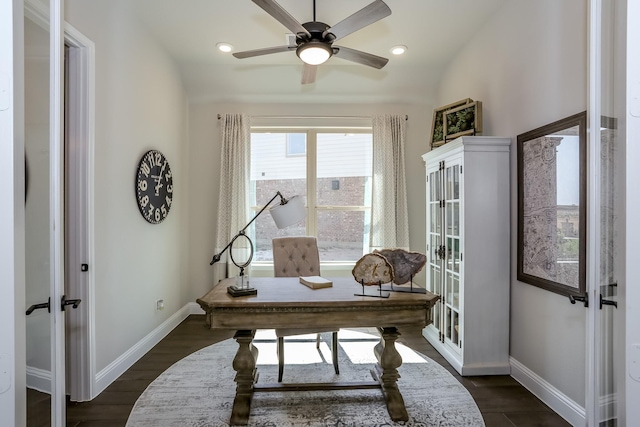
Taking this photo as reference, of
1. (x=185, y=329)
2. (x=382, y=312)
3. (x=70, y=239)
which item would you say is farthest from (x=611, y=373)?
(x=185, y=329)

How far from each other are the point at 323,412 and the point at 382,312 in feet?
2.60

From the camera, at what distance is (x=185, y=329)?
3.63 meters

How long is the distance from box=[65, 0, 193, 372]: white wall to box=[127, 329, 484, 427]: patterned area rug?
0.61 m

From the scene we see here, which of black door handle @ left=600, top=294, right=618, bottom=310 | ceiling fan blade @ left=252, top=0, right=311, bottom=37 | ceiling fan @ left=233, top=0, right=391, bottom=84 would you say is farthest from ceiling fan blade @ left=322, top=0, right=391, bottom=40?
black door handle @ left=600, top=294, right=618, bottom=310

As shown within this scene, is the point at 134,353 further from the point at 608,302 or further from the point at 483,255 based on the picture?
the point at 608,302

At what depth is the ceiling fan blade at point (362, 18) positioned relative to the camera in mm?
1904

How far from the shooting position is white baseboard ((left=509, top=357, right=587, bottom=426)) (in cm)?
196

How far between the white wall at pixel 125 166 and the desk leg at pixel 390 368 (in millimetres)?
2026

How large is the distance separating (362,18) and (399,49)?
5.30 ft

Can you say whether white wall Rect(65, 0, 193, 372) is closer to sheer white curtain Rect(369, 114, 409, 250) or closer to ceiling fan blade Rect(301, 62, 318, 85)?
ceiling fan blade Rect(301, 62, 318, 85)

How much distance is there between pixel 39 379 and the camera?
4.19 ft

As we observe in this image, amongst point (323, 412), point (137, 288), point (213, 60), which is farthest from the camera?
point (213, 60)

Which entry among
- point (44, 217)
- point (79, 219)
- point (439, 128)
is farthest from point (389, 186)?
point (44, 217)

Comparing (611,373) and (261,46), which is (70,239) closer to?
(261,46)
